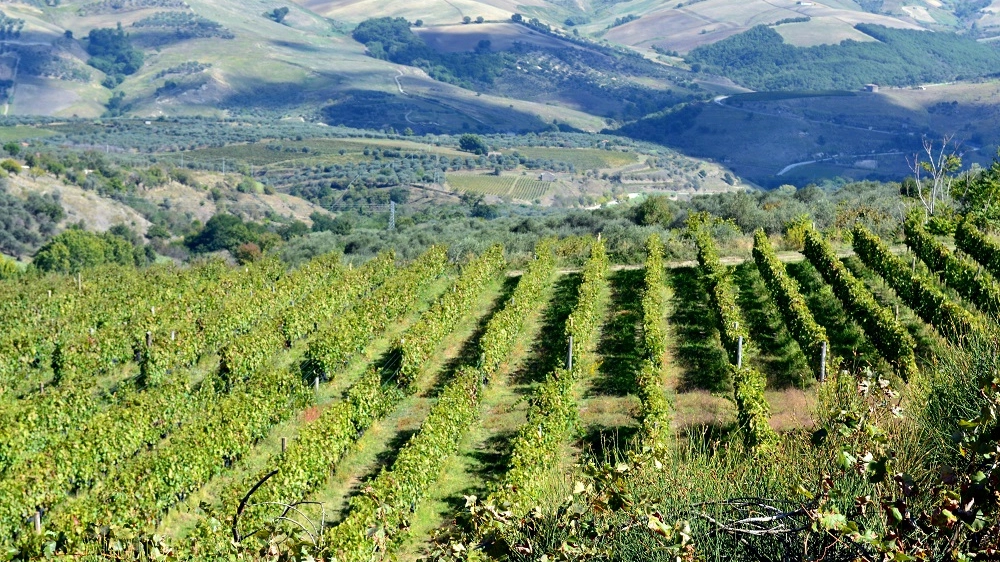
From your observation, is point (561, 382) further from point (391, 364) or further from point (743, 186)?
point (743, 186)

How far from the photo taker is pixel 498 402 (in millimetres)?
22234

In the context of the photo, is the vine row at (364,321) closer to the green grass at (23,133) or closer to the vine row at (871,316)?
the vine row at (871,316)

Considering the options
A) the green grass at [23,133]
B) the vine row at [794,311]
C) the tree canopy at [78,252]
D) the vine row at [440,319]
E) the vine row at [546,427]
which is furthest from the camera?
the green grass at [23,133]

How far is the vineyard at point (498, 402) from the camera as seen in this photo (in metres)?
6.70

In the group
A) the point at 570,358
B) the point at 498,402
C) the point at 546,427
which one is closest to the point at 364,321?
the point at 498,402

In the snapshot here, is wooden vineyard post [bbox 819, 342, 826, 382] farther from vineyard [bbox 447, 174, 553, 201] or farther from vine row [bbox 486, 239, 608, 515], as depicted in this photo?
vineyard [bbox 447, 174, 553, 201]

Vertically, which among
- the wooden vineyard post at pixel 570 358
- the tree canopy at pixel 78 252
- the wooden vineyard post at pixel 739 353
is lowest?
the tree canopy at pixel 78 252

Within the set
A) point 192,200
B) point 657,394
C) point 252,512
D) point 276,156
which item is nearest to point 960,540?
point 252,512

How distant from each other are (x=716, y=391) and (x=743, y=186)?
116877mm

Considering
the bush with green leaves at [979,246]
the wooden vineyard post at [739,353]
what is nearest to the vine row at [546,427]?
the wooden vineyard post at [739,353]

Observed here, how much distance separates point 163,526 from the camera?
56.9 ft

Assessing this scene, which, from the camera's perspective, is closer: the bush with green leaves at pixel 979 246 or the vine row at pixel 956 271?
the vine row at pixel 956 271

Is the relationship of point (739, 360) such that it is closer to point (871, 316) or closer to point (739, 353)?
point (739, 353)

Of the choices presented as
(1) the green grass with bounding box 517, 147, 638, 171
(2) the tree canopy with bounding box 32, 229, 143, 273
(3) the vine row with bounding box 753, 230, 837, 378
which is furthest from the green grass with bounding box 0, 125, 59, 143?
(3) the vine row with bounding box 753, 230, 837, 378
